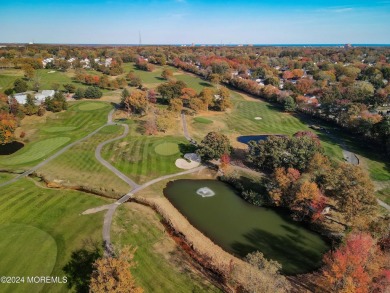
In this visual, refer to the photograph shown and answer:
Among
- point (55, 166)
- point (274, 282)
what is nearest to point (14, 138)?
point (55, 166)

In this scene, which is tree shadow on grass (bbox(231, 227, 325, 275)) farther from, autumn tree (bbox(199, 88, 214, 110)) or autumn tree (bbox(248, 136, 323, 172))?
autumn tree (bbox(199, 88, 214, 110))

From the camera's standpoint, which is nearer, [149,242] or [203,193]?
[149,242]

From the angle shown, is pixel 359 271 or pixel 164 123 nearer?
pixel 359 271


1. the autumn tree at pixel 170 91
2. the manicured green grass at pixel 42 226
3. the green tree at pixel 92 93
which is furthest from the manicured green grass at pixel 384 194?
the green tree at pixel 92 93

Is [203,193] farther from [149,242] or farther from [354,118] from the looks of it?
[354,118]

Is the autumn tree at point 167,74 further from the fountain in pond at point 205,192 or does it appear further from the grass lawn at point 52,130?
the fountain in pond at point 205,192

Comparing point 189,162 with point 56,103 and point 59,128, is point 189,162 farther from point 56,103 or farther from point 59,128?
point 56,103

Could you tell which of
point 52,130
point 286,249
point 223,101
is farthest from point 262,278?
point 223,101
